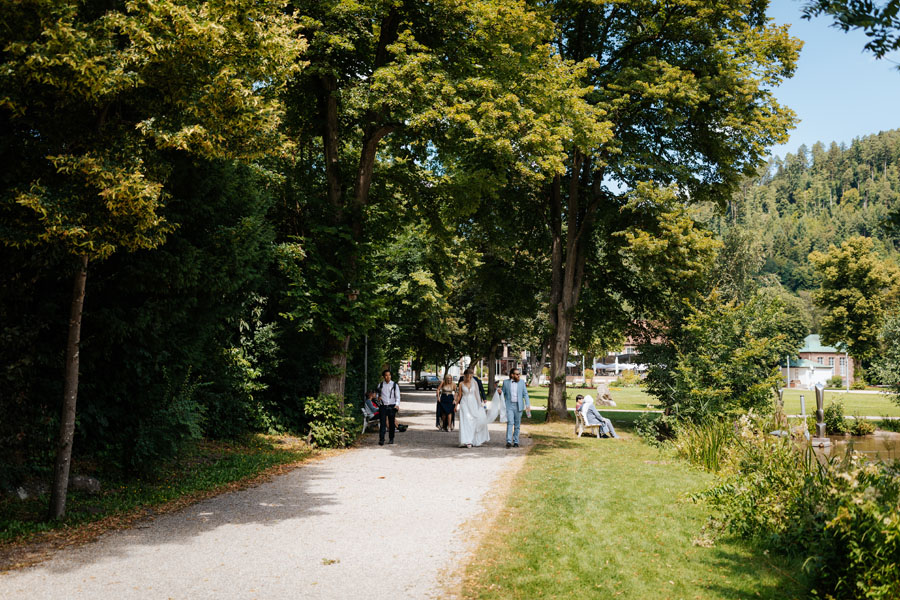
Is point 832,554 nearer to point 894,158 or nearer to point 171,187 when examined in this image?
point 171,187

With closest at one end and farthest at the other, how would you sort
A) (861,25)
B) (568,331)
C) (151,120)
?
(861,25) < (151,120) < (568,331)

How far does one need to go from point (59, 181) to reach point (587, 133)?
12.0 m

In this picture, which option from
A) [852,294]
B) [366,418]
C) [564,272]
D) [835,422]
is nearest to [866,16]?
[366,418]

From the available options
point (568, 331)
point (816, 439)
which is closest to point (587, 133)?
point (568, 331)

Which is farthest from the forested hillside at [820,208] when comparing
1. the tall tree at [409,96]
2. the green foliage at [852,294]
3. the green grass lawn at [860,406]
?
the tall tree at [409,96]

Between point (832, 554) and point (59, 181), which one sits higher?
point (59, 181)

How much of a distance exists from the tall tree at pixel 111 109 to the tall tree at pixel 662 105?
43.1 feet

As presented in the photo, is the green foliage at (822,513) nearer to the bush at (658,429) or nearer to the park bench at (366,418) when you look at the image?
the bush at (658,429)

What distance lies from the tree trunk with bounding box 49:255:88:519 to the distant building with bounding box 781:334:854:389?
246ft

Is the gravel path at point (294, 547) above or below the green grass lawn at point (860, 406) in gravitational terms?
above

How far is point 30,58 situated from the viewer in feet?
21.5

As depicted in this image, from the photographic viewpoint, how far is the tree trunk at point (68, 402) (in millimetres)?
Answer: 8078

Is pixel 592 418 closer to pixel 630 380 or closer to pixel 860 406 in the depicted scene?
pixel 630 380

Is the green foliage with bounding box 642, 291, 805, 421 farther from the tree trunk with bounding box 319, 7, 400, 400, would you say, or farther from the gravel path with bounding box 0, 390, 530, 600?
the tree trunk with bounding box 319, 7, 400, 400
